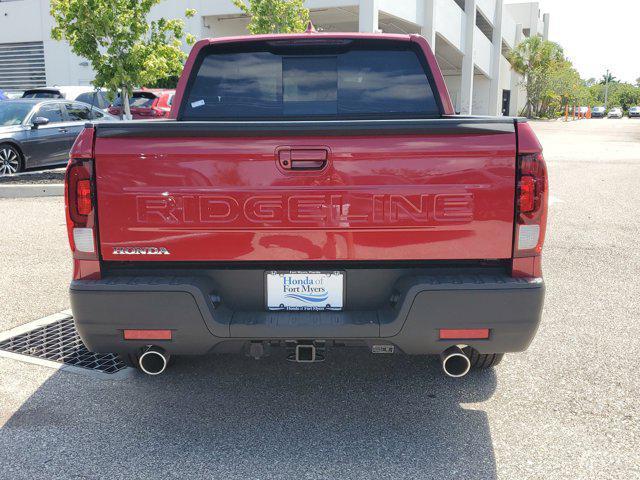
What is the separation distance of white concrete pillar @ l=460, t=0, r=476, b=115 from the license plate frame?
41.6m

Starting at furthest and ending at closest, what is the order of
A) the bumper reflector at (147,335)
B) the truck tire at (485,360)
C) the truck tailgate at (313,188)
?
the truck tire at (485,360), the bumper reflector at (147,335), the truck tailgate at (313,188)

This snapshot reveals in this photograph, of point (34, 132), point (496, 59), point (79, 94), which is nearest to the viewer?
point (34, 132)

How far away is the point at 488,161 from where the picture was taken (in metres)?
2.89

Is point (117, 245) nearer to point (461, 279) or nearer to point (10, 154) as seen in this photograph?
point (461, 279)

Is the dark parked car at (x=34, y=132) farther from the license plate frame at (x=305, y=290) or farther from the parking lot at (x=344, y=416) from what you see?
the license plate frame at (x=305, y=290)

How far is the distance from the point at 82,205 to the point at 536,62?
66517mm

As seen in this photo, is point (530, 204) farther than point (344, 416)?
No

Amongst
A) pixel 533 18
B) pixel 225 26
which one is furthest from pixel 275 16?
pixel 533 18

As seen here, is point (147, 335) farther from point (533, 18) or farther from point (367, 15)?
point (533, 18)

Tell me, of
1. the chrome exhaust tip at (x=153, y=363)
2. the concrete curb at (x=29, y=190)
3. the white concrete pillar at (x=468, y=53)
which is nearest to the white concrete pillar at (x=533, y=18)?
the white concrete pillar at (x=468, y=53)

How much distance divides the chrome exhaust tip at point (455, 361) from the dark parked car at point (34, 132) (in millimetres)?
11874

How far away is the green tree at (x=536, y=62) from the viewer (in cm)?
6269

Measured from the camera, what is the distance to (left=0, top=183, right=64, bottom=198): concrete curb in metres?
11.2

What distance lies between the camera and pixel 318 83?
4152mm
